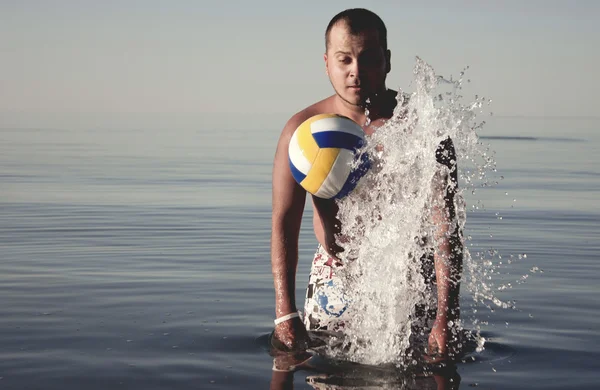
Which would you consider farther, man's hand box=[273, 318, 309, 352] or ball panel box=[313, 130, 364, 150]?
man's hand box=[273, 318, 309, 352]

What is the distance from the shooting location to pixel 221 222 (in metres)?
14.7

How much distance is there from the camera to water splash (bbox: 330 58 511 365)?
5.71 meters

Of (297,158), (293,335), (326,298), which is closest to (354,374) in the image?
(293,335)

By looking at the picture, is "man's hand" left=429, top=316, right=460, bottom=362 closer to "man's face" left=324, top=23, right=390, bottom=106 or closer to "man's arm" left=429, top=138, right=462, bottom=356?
"man's arm" left=429, top=138, right=462, bottom=356

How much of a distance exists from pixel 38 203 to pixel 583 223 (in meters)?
10.2

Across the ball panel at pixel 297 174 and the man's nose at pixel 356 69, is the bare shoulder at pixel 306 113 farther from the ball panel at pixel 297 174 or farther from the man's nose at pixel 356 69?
the man's nose at pixel 356 69

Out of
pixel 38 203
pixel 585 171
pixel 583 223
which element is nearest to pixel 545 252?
pixel 583 223

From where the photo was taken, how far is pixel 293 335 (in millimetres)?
6113

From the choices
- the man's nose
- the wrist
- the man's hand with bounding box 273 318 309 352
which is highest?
the man's nose

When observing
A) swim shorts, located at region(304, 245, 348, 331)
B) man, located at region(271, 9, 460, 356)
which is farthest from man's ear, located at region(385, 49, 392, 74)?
swim shorts, located at region(304, 245, 348, 331)

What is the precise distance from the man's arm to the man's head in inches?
29.6

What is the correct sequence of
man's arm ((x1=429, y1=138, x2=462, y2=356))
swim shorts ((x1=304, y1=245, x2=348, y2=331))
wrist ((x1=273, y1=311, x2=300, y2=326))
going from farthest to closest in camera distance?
swim shorts ((x1=304, y1=245, x2=348, y2=331)), wrist ((x1=273, y1=311, x2=300, y2=326)), man's arm ((x1=429, y1=138, x2=462, y2=356))

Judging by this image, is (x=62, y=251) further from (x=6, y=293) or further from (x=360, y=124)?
(x=360, y=124)

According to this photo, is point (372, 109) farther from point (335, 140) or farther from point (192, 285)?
point (192, 285)
